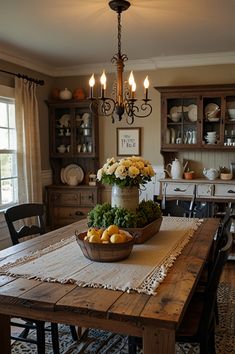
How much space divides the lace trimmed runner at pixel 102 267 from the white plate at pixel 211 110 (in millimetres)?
2557

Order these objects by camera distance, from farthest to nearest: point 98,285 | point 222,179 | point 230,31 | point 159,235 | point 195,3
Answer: point 222,179, point 230,31, point 195,3, point 159,235, point 98,285

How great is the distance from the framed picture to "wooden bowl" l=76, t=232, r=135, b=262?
3.23 meters

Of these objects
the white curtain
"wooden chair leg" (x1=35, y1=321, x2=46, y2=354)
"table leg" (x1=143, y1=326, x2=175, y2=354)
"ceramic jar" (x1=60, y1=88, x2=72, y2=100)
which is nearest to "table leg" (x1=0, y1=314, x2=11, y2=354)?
"wooden chair leg" (x1=35, y1=321, x2=46, y2=354)

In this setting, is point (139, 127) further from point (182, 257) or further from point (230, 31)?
point (182, 257)

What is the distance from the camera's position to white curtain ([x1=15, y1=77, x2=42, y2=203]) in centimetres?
445

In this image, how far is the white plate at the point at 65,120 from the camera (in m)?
5.23

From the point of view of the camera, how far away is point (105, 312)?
1.37m

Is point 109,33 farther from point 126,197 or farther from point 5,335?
point 5,335

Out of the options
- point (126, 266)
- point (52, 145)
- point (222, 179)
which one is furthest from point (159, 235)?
point (52, 145)

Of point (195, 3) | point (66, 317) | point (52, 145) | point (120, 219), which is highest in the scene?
point (195, 3)

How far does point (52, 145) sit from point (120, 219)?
3.16 m

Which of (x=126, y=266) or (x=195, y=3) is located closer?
(x=126, y=266)

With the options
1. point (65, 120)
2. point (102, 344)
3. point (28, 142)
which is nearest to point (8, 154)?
point (28, 142)

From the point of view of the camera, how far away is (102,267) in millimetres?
1847
